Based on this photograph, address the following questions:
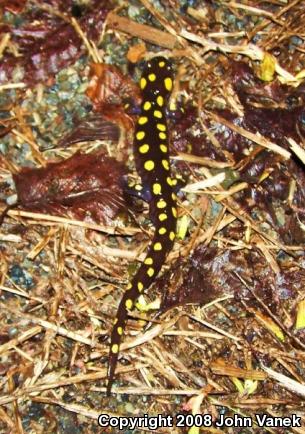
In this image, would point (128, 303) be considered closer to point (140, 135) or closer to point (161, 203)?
point (161, 203)

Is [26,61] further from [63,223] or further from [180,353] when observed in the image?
[180,353]

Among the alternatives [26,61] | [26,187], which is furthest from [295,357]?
[26,61]

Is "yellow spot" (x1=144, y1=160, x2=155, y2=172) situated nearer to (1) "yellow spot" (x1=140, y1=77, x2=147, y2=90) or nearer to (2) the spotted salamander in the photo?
(2) the spotted salamander

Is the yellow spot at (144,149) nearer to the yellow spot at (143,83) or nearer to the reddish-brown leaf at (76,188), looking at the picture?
the reddish-brown leaf at (76,188)

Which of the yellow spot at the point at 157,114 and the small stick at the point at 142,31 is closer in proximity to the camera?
the yellow spot at the point at 157,114

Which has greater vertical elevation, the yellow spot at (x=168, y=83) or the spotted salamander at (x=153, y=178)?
the yellow spot at (x=168, y=83)

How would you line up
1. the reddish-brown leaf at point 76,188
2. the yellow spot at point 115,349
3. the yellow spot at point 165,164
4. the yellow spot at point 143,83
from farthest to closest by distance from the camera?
the yellow spot at point 143,83 → the yellow spot at point 165,164 → the reddish-brown leaf at point 76,188 → the yellow spot at point 115,349

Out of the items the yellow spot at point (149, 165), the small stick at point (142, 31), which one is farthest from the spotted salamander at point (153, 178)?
the small stick at point (142, 31)
